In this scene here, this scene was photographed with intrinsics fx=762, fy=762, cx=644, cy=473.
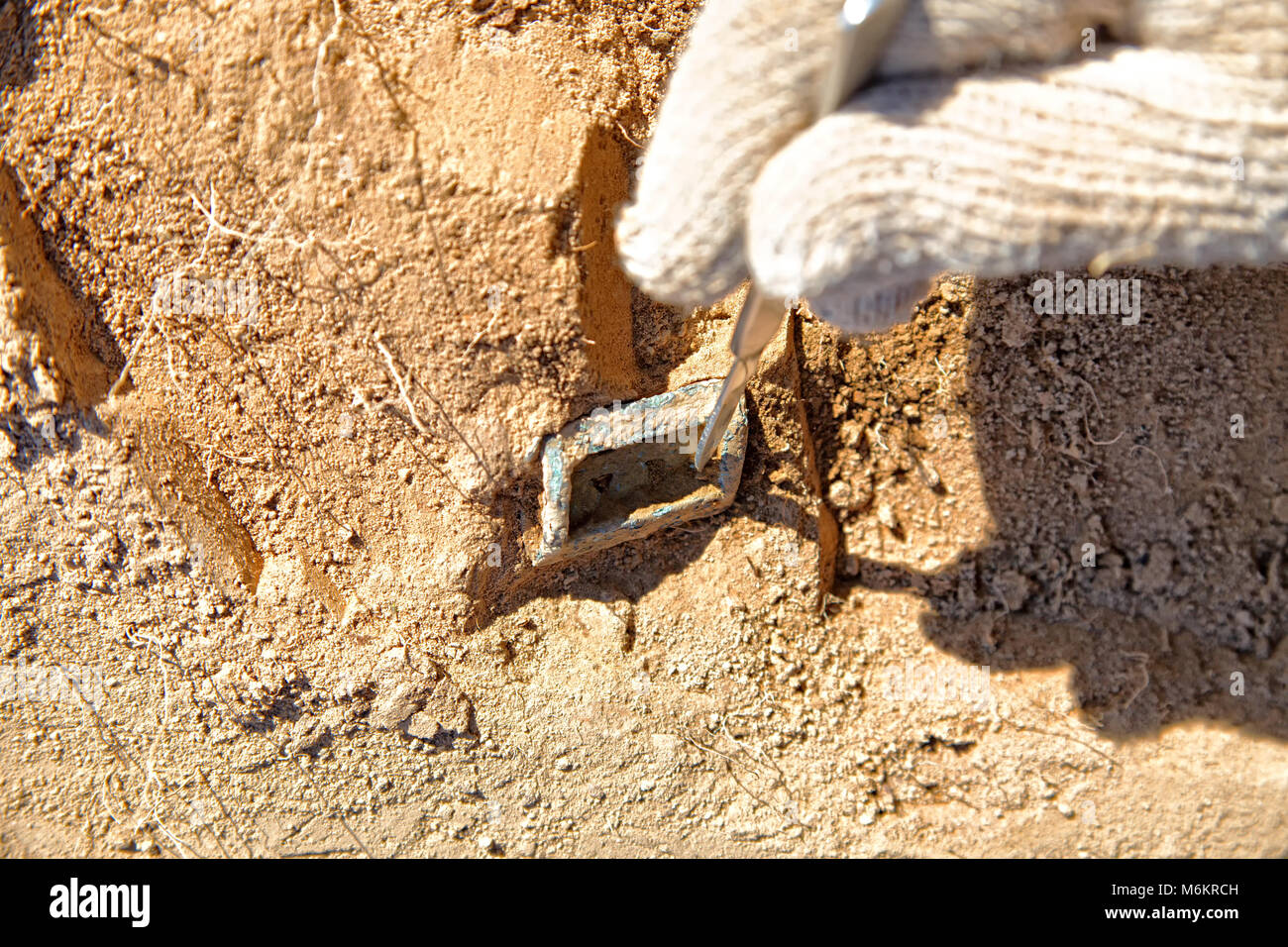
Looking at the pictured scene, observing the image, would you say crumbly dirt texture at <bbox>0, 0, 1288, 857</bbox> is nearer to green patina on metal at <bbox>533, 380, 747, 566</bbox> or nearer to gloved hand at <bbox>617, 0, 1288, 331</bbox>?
green patina on metal at <bbox>533, 380, 747, 566</bbox>

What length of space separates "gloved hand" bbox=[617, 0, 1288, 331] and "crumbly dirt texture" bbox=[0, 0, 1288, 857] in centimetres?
54

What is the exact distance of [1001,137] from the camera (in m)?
0.81

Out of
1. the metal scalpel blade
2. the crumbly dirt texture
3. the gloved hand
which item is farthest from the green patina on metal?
the gloved hand

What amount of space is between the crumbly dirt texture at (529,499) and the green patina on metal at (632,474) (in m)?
0.07

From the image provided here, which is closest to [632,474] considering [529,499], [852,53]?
[529,499]

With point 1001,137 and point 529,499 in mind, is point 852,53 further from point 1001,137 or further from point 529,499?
point 529,499

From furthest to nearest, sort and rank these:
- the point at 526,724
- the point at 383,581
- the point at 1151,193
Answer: the point at 526,724
the point at 383,581
the point at 1151,193

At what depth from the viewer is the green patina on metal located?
1439 millimetres

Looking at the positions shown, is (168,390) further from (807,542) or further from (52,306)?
(807,542)

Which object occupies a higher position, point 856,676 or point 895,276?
point 895,276

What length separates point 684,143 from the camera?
0.90 metres

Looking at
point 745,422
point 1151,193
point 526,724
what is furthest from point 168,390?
point 1151,193

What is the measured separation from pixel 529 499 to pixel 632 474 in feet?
0.72

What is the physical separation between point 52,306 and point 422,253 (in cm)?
75
